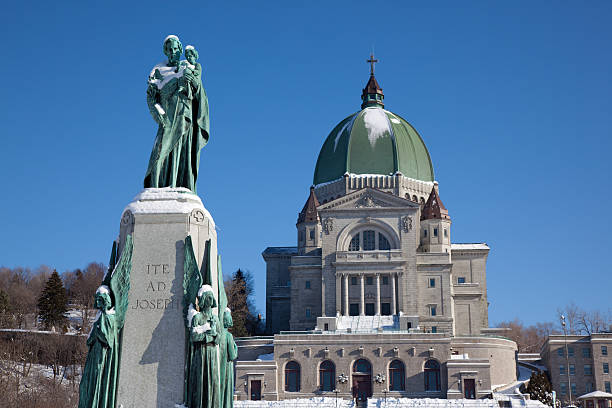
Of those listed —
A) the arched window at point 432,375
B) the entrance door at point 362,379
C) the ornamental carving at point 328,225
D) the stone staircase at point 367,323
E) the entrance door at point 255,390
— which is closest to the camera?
the entrance door at point 255,390

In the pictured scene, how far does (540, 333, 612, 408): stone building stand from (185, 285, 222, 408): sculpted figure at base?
66.8 meters

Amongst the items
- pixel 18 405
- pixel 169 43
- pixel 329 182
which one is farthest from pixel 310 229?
pixel 169 43

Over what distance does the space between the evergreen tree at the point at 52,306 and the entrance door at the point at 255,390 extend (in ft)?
89.8

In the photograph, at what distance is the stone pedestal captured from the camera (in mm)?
13367

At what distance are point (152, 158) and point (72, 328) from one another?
8257 centimetres

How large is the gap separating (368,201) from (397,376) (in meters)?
19.6

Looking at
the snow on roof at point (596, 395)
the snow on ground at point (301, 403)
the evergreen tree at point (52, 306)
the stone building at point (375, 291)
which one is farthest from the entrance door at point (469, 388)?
the evergreen tree at point (52, 306)

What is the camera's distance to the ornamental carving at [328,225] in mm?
83438

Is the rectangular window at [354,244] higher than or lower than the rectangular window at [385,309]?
higher

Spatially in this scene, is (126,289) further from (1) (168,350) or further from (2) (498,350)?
(2) (498,350)

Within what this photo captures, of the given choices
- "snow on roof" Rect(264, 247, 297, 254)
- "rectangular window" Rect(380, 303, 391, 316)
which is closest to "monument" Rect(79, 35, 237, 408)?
"rectangular window" Rect(380, 303, 391, 316)

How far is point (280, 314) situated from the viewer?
92.3m

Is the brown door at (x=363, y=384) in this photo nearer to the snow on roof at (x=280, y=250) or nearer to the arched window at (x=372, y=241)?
the arched window at (x=372, y=241)

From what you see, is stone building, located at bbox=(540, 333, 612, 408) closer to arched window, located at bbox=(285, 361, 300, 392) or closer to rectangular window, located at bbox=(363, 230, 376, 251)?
rectangular window, located at bbox=(363, 230, 376, 251)
